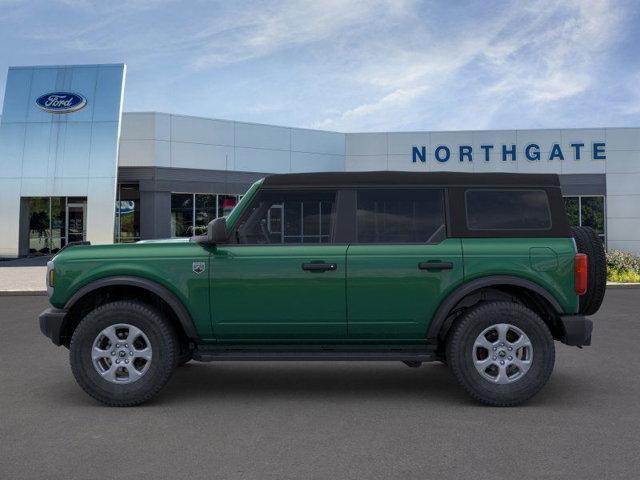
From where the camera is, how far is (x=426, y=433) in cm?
485

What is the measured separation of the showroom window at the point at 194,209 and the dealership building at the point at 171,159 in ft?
0.15

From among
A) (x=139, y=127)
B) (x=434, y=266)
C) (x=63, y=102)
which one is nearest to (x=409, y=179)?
(x=434, y=266)

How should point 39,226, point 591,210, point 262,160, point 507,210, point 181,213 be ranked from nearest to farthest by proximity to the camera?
point 507,210, point 39,226, point 181,213, point 262,160, point 591,210

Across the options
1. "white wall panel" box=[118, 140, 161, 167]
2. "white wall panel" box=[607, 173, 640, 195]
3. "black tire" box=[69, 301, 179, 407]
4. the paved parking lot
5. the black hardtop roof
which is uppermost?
"white wall panel" box=[118, 140, 161, 167]

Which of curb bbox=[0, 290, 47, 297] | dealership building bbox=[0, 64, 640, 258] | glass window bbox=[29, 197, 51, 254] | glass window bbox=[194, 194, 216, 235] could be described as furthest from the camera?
glass window bbox=[194, 194, 216, 235]

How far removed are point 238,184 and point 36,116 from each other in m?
9.03

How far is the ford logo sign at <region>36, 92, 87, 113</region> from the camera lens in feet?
94.1

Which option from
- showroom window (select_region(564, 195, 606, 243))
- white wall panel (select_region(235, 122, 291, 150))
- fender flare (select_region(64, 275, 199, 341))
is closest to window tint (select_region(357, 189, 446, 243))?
fender flare (select_region(64, 275, 199, 341))

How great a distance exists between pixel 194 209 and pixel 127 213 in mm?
3010

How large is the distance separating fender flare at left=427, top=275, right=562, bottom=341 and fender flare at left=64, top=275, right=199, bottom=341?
2.03m

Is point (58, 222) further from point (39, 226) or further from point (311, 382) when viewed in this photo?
point (311, 382)

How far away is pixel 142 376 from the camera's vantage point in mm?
5629

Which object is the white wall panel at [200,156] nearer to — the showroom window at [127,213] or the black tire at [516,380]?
the showroom window at [127,213]

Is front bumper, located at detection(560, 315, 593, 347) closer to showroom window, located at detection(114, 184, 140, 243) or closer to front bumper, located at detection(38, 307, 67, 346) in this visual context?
front bumper, located at detection(38, 307, 67, 346)
